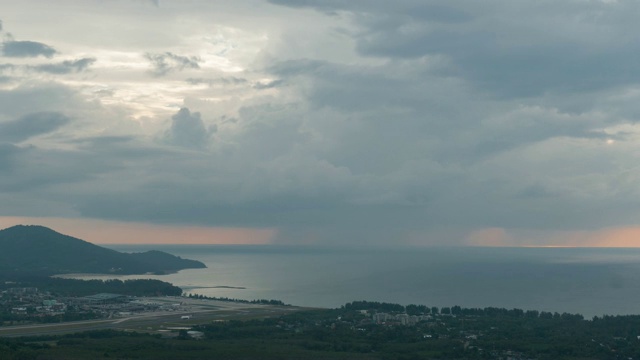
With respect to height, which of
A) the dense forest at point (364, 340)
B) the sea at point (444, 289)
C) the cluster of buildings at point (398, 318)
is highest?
the sea at point (444, 289)

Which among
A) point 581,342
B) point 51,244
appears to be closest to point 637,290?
point 581,342

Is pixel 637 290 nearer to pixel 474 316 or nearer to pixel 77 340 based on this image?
pixel 474 316

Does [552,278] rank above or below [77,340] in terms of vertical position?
above

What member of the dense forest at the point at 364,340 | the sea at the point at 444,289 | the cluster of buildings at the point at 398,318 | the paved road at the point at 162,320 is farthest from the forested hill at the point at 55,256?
the dense forest at the point at 364,340

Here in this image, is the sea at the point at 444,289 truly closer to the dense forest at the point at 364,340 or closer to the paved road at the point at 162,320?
the paved road at the point at 162,320

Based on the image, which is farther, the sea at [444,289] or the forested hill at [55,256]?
the forested hill at [55,256]

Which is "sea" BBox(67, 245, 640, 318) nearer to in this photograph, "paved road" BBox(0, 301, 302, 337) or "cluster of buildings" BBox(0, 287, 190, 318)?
"paved road" BBox(0, 301, 302, 337)

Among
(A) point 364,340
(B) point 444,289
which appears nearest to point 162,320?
(A) point 364,340

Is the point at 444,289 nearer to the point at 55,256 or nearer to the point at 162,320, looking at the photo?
the point at 162,320

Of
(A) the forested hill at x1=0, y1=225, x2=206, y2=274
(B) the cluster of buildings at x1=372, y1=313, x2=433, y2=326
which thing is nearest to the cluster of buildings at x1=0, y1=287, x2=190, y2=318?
(B) the cluster of buildings at x1=372, y1=313, x2=433, y2=326
